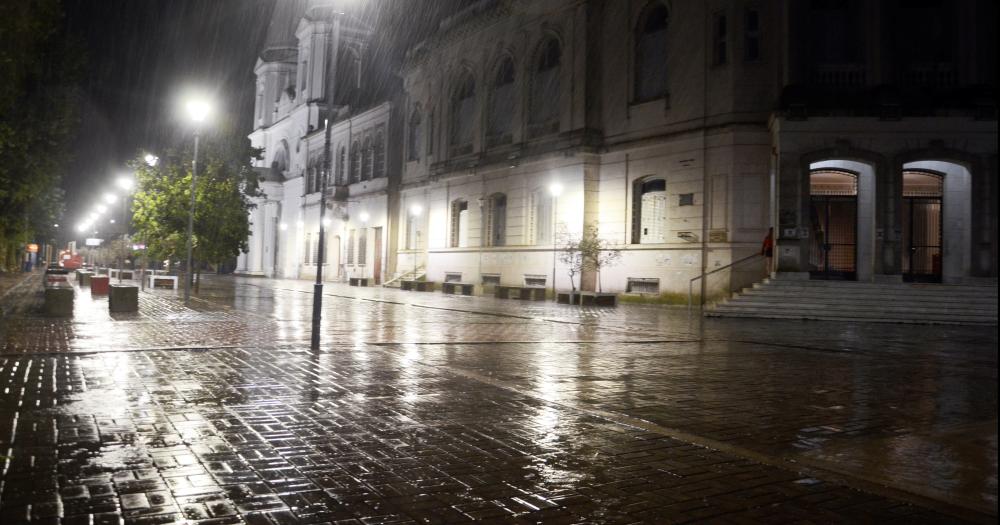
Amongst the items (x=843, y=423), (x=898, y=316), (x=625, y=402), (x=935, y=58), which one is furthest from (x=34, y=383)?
(x=935, y=58)

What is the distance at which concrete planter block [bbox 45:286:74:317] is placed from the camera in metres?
17.4

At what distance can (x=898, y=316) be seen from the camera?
22094 mm

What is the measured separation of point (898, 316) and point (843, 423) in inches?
668

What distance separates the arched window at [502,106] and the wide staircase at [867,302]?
745 inches

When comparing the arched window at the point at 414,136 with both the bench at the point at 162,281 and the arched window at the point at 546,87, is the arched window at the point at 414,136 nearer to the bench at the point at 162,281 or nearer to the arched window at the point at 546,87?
the arched window at the point at 546,87

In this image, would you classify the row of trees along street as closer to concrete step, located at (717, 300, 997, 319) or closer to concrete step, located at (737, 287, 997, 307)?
concrete step, located at (717, 300, 997, 319)

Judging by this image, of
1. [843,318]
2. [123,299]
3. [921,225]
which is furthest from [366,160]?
[843,318]

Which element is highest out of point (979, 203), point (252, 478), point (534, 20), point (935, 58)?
point (534, 20)

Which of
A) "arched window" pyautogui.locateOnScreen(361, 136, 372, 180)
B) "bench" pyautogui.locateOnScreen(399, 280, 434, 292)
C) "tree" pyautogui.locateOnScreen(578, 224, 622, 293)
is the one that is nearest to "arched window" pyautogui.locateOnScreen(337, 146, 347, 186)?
"arched window" pyautogui.locateOnScreen(361, 136, 372, 180)

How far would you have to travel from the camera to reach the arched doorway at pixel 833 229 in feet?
91.2

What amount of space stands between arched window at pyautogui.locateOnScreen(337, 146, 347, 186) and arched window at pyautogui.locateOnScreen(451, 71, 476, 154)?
16.7m

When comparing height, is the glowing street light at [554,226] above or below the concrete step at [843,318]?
above

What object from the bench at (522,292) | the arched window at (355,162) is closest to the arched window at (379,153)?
the arched window at (355,162)

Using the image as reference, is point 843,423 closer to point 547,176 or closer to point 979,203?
point 979,203
